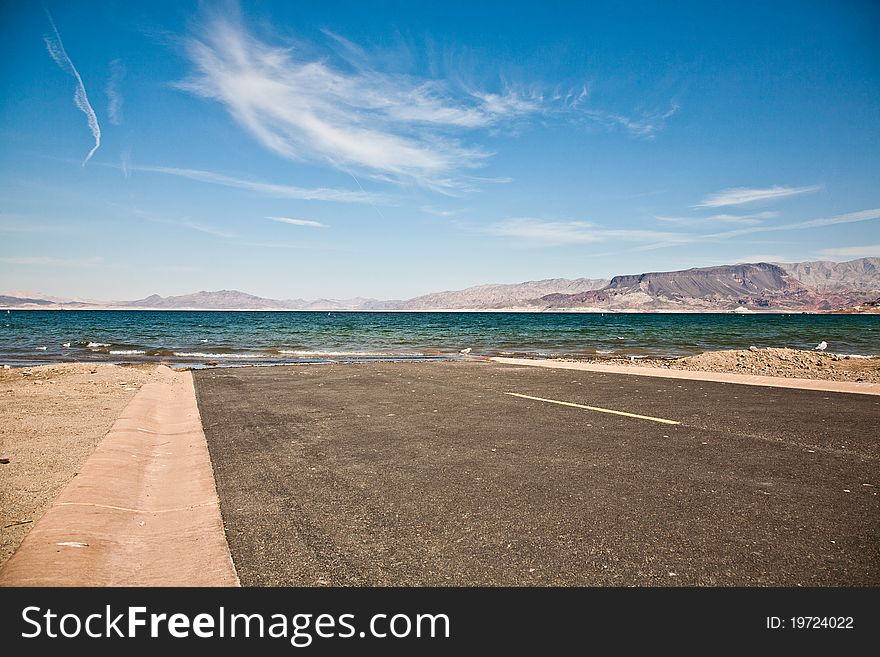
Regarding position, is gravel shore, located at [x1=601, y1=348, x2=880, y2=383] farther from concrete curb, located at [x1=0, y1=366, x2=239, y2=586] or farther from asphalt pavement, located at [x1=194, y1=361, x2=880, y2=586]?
concrete curb, located at [x1=0, y1=366, x2=239, y2=586]

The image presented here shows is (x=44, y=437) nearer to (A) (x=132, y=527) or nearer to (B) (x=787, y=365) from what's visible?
(A) (x=132, y=527)

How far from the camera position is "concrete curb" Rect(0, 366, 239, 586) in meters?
2.70

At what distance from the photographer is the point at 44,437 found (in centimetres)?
584

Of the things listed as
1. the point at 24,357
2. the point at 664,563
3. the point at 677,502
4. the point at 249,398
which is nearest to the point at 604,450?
the point at 677,502

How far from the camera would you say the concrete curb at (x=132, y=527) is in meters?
2.70

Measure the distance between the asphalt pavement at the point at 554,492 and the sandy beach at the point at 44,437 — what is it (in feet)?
3.89

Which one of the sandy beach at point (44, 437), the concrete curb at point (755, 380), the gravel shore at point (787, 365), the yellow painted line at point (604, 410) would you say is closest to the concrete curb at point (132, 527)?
the sandy beach at point (44, 437)

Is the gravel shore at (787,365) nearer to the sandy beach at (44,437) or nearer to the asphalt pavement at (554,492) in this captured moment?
the asphalt pavement at (554,492)

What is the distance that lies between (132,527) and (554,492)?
290 cm

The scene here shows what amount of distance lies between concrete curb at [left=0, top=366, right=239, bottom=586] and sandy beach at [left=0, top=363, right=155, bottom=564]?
13 cm
